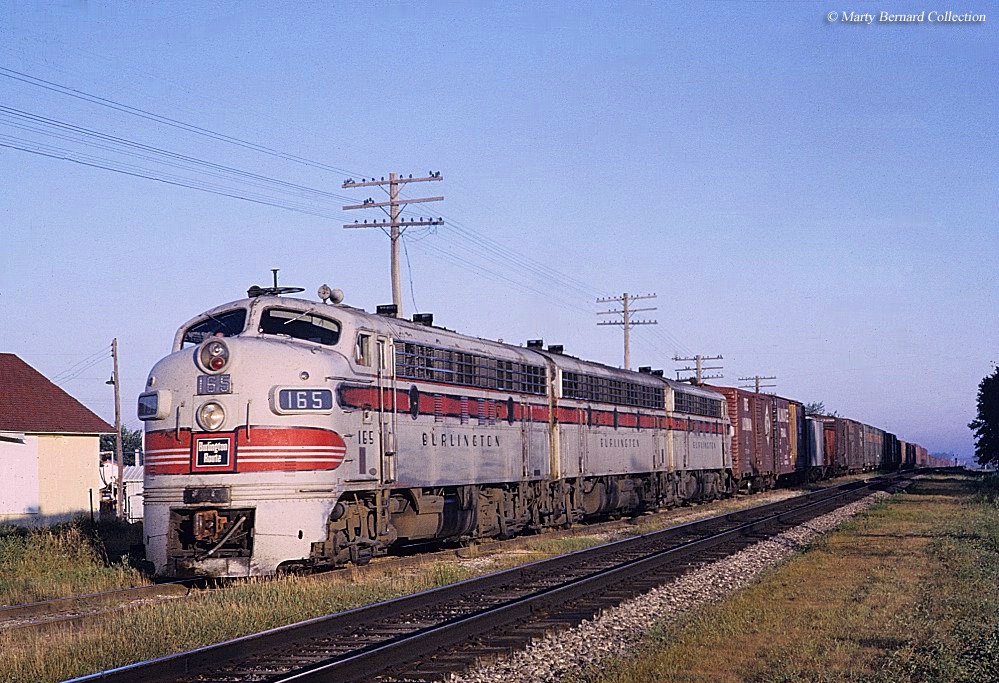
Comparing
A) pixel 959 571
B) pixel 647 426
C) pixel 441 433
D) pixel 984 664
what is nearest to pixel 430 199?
pixel 647 426

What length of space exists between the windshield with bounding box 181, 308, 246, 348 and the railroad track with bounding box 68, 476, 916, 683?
5.46m

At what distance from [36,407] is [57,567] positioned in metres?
22.3

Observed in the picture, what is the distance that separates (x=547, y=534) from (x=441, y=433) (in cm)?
699

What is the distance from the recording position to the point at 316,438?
622 inches

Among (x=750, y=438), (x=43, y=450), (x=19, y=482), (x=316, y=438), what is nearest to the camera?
(x=316, y=438)

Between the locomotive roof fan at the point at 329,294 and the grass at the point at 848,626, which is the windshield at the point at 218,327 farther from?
the grass at the point at 848,626

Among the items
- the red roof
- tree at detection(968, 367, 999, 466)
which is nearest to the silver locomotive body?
the red roof

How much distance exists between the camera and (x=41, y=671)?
9.69 meters

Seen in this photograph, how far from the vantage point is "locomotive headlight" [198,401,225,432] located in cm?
1559

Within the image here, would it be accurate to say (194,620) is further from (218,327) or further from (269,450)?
(218,327)

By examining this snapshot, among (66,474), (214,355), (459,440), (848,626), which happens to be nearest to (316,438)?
(214,355)

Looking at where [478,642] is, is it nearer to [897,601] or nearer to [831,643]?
[831,643]

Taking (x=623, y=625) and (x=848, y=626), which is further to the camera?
(x=623, y=625)

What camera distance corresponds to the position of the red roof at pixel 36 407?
36.9m
